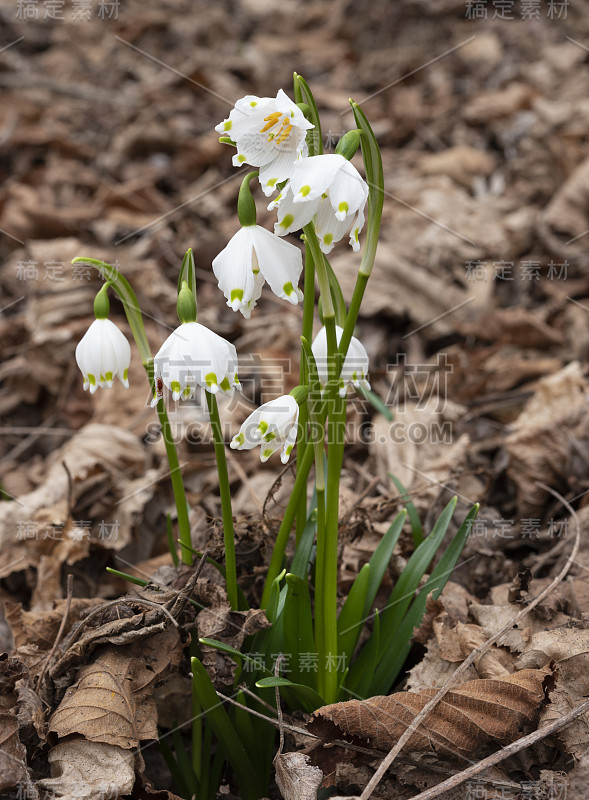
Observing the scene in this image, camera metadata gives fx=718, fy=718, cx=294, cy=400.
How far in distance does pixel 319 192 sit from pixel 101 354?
1.95ft

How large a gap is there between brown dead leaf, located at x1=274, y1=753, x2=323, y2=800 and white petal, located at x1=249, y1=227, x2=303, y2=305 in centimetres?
85

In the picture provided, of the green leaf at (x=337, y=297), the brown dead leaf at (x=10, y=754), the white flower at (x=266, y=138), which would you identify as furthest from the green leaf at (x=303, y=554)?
the white flower at (x=266, y=138)

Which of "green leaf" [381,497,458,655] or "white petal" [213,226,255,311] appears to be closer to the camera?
"white petal" [213,226,255,311]

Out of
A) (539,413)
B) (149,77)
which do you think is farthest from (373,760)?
(149,77)

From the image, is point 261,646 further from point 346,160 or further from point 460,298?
point 460,298

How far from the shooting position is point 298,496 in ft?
4.69

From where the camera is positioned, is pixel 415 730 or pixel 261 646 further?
pixel 261 646

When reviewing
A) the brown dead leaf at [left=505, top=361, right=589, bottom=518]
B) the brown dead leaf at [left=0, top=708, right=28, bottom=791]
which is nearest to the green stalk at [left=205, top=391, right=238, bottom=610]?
the brown dead leaf at [left=0, top=708, right=28, bottom=791]

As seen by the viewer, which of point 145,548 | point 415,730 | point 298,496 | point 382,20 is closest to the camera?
point 415,730

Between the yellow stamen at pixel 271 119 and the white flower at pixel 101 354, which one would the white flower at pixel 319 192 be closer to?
the yellow stamen at pixel 271 119

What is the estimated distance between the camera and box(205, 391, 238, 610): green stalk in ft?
4.46

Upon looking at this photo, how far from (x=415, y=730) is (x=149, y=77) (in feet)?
17.5

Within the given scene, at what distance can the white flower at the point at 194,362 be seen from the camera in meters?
1.23

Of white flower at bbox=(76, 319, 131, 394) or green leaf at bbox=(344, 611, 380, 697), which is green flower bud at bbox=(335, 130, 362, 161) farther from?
green leaf at bbox=(344, 611, 380, 697)
